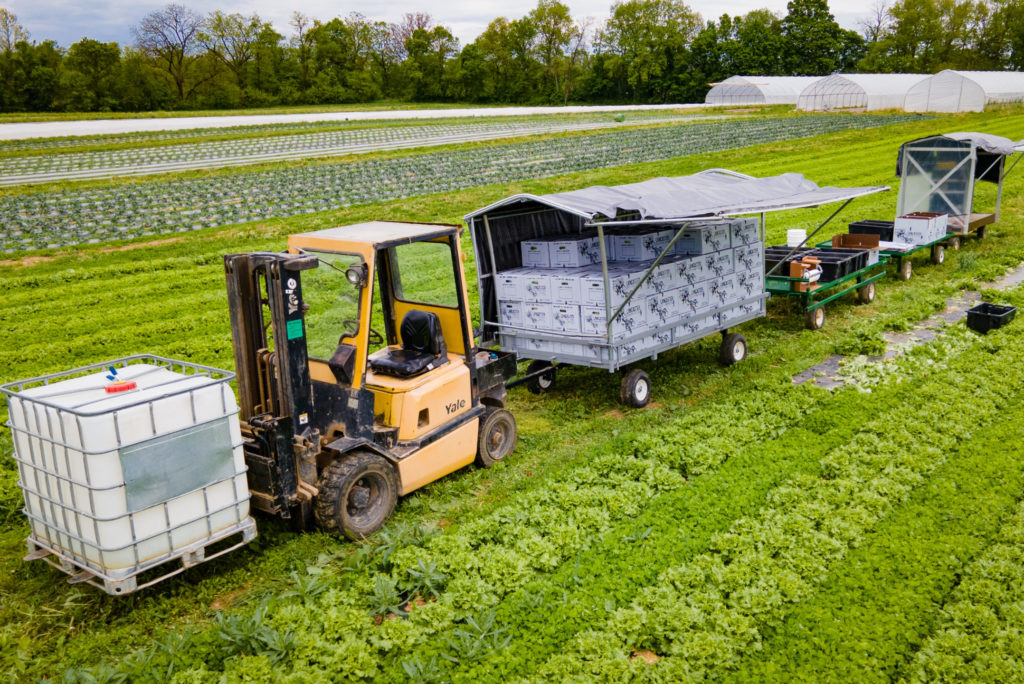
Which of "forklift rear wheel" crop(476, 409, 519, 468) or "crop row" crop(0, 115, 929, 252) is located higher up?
"crop row" crop(0, 115, 929, 252)

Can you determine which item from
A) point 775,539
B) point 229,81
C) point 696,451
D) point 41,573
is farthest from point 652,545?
point 229,81

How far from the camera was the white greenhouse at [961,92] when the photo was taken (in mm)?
60031

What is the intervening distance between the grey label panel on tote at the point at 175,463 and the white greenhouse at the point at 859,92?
7072 centimetres

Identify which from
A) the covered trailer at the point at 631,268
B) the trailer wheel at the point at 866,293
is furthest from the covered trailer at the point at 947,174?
the covered trailer at the point at 631,268

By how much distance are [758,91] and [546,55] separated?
4146cm

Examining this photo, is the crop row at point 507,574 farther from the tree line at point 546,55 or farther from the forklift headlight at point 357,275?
the tree line at point 546,55

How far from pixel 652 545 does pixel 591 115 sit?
7982 centimetres

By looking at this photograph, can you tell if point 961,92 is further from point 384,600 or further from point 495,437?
point 384,600

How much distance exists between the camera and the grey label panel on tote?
6.16 metres

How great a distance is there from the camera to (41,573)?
24.5ft

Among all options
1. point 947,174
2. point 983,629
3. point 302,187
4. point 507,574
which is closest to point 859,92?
point 302,187

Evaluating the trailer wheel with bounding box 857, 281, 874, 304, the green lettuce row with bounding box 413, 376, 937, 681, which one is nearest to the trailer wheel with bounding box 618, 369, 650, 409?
the green lettuce row with bounding box 413, 376, 937, 681

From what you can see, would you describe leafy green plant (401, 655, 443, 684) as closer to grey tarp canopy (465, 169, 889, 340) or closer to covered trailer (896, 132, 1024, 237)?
grey tarp canopy (465, 169, 889, 340)

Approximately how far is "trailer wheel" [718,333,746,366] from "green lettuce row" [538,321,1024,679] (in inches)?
125
